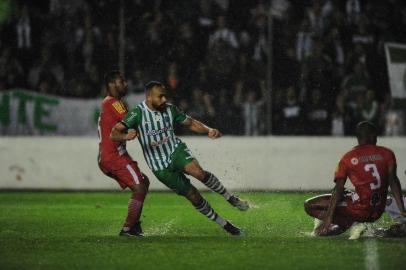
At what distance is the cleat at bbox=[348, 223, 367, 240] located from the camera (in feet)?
35.2

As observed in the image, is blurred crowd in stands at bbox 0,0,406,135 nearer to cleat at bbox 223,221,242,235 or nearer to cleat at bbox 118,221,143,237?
cleat at bbox 118,221,143,237

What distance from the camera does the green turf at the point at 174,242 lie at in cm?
905

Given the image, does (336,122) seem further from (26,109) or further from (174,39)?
(26,109)

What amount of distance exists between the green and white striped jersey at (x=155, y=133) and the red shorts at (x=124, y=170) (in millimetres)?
274

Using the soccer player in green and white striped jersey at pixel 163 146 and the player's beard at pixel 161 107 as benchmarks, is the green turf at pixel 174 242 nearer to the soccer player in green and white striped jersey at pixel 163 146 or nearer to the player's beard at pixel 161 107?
the soccer player in green and white striped jersey at pixel 163 146

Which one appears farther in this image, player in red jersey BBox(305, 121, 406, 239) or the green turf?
Answer: player in red jersey BBox(305, 121, 406, 239)

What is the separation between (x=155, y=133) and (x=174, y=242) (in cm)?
155

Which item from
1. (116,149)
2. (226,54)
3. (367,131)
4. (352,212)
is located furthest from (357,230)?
(226,54)

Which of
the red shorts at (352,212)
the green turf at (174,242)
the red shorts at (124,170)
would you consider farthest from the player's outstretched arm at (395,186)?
the red shorts at (124,170)

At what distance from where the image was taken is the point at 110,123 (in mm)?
11836

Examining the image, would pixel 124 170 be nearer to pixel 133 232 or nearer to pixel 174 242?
pixel 133 232

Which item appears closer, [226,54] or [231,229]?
[231,229]

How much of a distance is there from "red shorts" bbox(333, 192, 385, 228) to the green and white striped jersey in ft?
7.06

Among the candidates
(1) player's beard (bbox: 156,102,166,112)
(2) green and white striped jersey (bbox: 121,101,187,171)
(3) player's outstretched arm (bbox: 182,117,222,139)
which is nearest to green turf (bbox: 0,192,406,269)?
(2) green and white striped jersey (bbox: 121,101,187,171)
